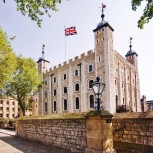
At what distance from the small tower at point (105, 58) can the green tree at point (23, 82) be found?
10734 millimetres

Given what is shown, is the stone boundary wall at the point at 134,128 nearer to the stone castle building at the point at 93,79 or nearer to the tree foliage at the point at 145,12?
the tree foliage at the point at 145,12

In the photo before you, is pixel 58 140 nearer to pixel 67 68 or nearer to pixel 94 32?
pixel 94 32

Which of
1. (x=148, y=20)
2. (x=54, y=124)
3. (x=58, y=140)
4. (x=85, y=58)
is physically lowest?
(x=58, y=140)

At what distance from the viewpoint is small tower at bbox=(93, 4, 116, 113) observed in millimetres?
31367

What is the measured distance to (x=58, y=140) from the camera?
11.2 m

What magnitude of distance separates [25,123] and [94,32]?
23676mm

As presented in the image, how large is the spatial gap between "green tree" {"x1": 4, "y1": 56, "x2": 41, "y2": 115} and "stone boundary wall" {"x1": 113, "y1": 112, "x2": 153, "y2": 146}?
80.5ft

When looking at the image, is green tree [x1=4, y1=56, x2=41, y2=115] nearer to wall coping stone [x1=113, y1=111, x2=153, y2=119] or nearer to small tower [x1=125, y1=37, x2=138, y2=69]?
small tower [x1=125, y1=37, x2=138, y2=69]

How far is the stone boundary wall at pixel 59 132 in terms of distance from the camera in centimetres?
950

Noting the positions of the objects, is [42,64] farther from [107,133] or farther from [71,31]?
[107,133]

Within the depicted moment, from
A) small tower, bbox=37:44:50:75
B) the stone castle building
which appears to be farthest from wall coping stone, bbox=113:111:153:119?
small tower, bbox=37:44:50:75

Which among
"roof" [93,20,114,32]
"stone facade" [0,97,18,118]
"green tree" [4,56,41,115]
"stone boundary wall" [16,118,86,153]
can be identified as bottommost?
"stone facade" [0,97,18,118]

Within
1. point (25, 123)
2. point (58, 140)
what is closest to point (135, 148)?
point (58, 140)

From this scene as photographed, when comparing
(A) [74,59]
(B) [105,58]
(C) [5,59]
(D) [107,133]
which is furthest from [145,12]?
(A) [74,59]
